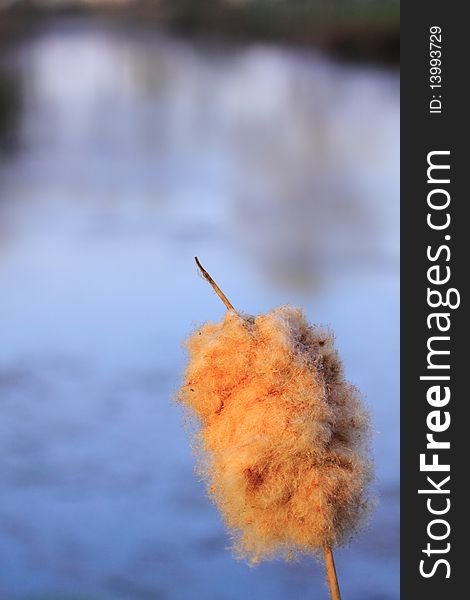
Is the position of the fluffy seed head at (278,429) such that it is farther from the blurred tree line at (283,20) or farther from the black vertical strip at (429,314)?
the blurred tree line at (283,20)

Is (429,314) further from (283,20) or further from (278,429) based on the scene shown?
(283,20)

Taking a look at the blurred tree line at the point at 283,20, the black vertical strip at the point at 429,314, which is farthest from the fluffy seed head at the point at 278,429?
the blurred tree line at the point at 283,20

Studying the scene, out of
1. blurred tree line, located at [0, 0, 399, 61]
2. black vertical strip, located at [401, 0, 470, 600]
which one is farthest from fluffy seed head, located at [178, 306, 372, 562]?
blurred tree line, located at [0, 0, 399, 61]

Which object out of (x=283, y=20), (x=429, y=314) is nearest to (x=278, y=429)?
(x=429, y=314)

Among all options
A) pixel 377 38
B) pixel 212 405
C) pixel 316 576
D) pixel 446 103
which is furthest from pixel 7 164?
pixel 212 405

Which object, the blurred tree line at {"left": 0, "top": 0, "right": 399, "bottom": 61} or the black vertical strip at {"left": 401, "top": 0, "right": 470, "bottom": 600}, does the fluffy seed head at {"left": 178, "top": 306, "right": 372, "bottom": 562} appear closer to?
the black vertical strip at {"left": 401, "top": 0, "right": 470, "bottom": 600}

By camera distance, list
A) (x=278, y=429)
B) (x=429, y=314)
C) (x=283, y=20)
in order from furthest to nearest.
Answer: (x=283, y=20) → (x=429, y=314) → (x=278, y=429)
